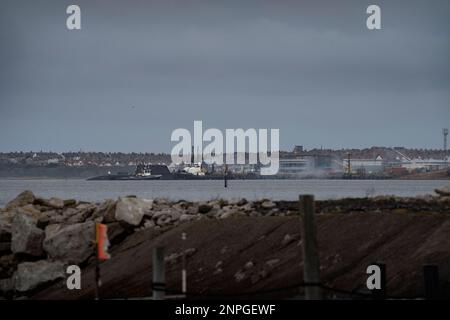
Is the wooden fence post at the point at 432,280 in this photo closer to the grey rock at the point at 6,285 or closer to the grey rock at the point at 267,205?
the grey rock at the point at 267,205

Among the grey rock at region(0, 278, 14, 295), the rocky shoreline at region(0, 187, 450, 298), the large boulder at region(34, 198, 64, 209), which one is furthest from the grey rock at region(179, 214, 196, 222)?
the large boulder at region(34, 198, 64, 209)

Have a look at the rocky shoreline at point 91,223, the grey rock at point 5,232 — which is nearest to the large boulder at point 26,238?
the rocky shoreline at point 91,223

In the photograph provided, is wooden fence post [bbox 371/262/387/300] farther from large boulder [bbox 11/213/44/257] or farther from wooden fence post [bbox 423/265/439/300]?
large boulder [bbox 11/213/44/257]

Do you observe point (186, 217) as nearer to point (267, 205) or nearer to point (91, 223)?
point (267, 205)

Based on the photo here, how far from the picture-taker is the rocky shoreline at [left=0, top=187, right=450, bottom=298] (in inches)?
1415

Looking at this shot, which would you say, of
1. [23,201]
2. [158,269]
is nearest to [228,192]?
[23,201]

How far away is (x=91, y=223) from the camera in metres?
38.0

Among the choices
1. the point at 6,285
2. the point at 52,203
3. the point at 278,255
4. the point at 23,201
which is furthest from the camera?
the point at 23,201

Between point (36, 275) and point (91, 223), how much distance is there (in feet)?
10.3

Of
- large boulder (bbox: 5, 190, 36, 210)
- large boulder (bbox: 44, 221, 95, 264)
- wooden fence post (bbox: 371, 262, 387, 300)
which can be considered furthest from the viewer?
large boulder (bbox: 5, 190, 36, 210)

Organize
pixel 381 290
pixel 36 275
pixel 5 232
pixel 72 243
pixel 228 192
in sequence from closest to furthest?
pixel 381 290, pixel 36 275, pixel 72 243, pixel 5 232, pixel 228 192

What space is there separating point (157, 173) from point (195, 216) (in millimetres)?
134877
